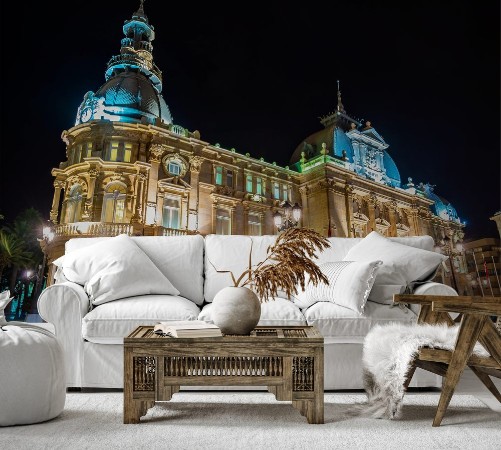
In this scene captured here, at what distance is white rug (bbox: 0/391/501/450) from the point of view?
1.78 m

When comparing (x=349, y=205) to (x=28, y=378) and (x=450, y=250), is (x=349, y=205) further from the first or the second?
(x=28, y=378)

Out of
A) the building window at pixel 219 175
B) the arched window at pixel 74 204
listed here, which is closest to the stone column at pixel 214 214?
the building window at pixel 219 175

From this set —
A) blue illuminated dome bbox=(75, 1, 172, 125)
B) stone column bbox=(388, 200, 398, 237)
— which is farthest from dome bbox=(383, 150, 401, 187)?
blue illuminated dome bbox=(75, 1, 172, 125)

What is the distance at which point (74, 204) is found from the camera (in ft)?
49.5

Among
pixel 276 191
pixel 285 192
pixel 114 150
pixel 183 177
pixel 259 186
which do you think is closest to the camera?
pixel 114 150

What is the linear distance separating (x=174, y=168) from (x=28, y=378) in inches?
565

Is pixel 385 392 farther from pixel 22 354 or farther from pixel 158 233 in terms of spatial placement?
pixel 158 233

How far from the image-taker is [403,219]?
22469mm

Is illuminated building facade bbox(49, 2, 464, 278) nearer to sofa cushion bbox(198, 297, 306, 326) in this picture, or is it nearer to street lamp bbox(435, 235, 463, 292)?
street lamp bbox(435, 235, 463, 292)

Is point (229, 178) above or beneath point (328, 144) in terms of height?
beneath

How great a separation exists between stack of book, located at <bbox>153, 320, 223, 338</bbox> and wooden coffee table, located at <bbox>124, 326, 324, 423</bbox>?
0.03m

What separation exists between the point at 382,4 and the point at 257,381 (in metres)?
14.6

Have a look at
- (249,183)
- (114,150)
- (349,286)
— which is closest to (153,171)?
(114,150)

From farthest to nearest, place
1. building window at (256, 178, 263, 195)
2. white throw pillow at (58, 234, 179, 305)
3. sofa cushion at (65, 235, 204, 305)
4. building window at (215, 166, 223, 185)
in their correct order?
building window at (256, 178, 263, 195) < building window at (215, 166, 223, 185) < sofa cushion at (65, 235, 204, 305) < white throw pillow at (58, 234, 179, 305)
